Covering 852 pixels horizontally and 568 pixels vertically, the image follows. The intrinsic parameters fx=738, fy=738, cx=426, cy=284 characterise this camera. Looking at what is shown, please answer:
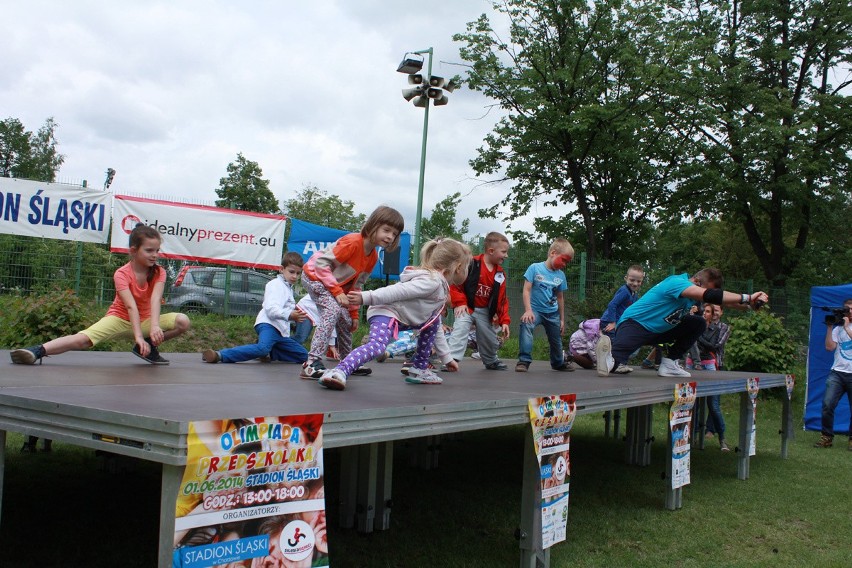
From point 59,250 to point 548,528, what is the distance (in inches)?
408

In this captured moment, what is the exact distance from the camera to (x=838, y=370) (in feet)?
30.6

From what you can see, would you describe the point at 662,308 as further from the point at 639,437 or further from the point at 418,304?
the point at 418,304

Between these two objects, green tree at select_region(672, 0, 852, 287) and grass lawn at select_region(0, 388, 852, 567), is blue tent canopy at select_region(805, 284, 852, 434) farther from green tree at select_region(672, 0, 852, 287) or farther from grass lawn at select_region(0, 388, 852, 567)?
green tree at select_region(672, 0, 852, 287)

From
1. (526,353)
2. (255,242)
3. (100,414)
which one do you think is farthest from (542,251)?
(100,414)

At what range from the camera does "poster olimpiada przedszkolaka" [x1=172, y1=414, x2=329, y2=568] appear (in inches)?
85.2

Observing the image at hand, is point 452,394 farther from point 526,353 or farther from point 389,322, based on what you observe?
point 526,353

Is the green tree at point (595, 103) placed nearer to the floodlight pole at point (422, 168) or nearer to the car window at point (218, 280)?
the floodlight pole at point (422, 168)

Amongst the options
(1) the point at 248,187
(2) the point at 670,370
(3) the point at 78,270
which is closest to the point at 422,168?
(3) the point at 78,270

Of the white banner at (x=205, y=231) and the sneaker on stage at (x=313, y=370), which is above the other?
the white banner at (x=205, y=231)

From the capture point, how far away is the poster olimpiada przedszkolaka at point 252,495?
216cm

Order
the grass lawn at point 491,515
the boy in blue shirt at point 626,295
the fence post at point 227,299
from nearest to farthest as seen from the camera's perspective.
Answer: the grass lawn at point 491,515 < the boy in blue shirt at point 626,295 < the fence post at point 227,299

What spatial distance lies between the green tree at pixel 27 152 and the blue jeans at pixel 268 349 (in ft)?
214

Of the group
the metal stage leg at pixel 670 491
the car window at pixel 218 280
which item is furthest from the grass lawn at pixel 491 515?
the car window at pixel 218 280

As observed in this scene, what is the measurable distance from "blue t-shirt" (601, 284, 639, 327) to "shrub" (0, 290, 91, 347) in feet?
20.8
